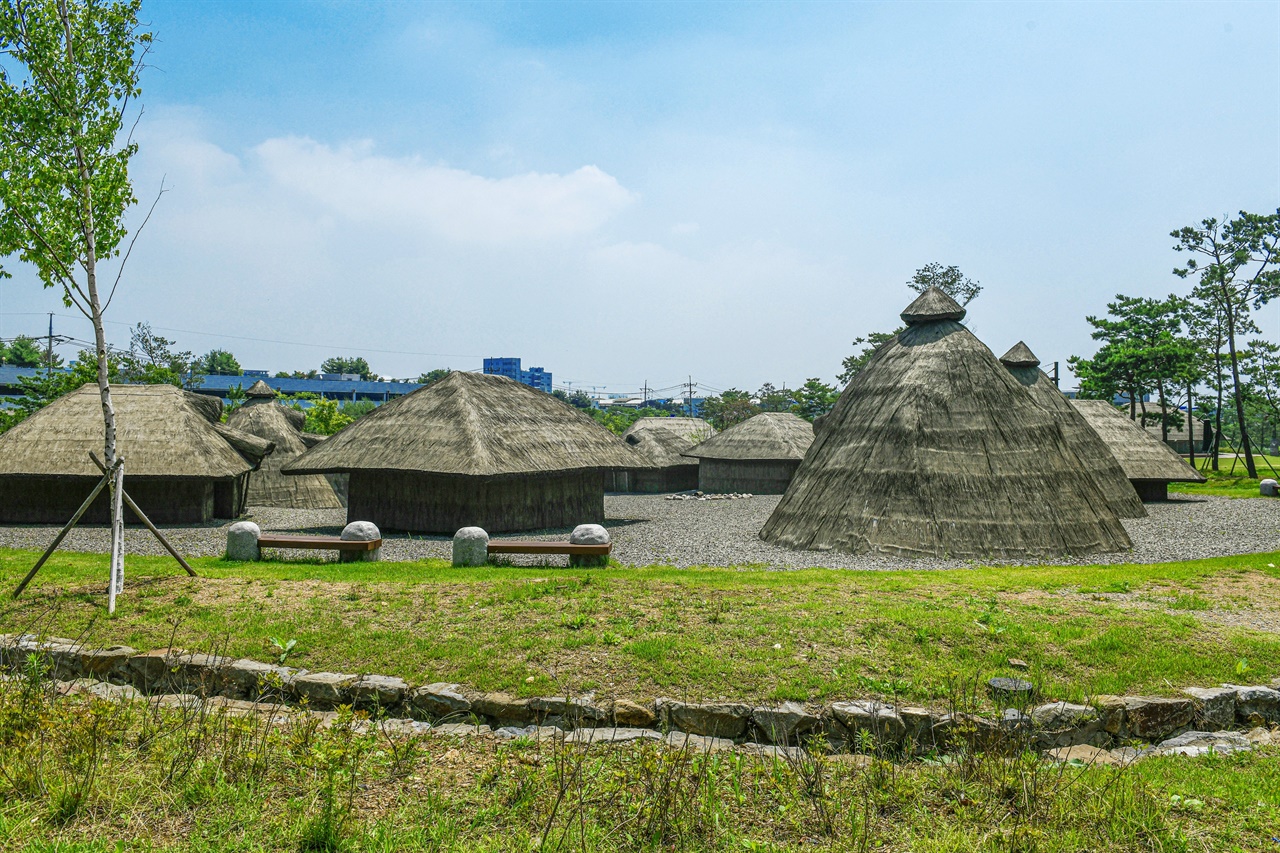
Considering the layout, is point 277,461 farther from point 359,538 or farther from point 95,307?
point 95,307

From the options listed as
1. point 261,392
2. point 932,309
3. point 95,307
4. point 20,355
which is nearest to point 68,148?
point 95,307

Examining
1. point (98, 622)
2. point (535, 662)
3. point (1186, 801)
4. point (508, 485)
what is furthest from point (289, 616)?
point (508, 485)

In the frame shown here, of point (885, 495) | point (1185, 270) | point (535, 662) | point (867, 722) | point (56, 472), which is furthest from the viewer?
point (1185, 270)

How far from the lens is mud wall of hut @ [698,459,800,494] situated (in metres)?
42.8

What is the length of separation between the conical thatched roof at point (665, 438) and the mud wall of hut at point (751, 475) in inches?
126

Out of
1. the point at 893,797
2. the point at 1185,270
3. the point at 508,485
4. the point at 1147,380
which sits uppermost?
the point at 1185,270

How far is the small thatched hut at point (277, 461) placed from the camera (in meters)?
32.8

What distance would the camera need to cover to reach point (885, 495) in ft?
62.2

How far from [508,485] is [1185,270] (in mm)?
50726

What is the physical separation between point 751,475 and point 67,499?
31155mm

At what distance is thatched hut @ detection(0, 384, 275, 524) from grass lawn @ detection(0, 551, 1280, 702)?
1206 cm

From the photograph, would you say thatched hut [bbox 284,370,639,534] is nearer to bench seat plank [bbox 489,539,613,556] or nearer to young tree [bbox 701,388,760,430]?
bench seat plank [bbox 489,539,613,556]

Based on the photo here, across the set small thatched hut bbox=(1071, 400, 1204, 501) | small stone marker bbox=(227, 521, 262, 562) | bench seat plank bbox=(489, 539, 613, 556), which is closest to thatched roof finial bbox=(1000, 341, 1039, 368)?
small thatched hut bbox=(1071, 400, 1204, 501)

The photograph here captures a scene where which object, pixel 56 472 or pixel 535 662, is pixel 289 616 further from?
pixel 56 472
